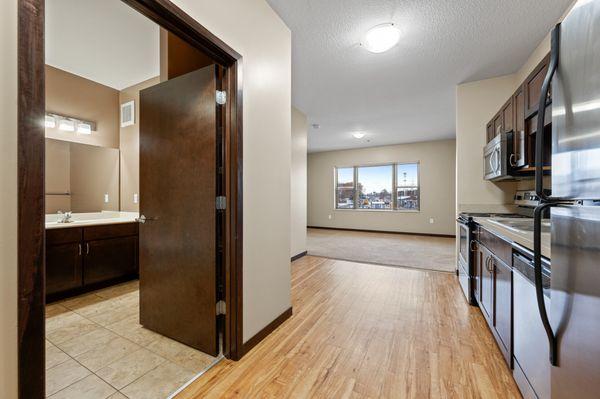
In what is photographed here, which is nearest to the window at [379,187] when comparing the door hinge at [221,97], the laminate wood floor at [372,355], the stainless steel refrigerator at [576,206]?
the laminate wood floor at [372,355]

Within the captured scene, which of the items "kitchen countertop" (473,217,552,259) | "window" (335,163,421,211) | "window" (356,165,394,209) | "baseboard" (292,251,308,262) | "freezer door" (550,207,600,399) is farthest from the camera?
"window" (356,165,394,209)

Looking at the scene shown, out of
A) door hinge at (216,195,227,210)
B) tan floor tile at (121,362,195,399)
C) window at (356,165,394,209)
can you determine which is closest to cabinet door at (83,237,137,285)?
tan floor tile at (121,362,195,399)

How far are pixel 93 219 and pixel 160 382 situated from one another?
2804mm

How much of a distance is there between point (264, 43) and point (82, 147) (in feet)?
9.74

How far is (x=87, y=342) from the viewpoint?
6.27 feet

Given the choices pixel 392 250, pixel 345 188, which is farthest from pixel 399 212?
pixel 392 250

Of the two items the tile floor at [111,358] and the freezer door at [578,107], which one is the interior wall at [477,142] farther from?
the tile floor at [111,358]

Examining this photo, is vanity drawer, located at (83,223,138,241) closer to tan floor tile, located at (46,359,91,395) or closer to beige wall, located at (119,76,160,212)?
beige wall, located at (119,76,160,212)

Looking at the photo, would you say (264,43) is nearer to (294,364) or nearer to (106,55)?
(106,55)

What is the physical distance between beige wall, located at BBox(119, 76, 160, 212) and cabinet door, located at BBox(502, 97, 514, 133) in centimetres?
454

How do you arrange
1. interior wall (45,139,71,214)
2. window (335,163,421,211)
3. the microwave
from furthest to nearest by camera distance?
window (335,163,421,211), interior wall (45,139,71,214), the microwave

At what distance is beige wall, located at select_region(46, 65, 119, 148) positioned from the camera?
3030 mm

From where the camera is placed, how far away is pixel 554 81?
2.98 feet

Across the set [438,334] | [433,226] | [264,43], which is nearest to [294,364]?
[438,334]
